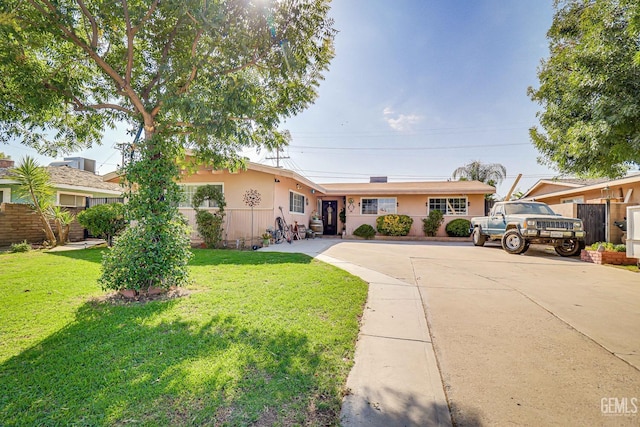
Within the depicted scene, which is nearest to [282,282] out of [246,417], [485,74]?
[246,417]

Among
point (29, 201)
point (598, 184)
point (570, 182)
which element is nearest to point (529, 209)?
point (598, 184)

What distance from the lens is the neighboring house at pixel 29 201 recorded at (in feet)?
33.3

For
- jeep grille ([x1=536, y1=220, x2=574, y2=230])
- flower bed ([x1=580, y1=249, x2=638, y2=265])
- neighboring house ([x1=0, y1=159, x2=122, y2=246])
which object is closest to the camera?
flower bed ([x1=580, y1=249, x2=638, y2=265])

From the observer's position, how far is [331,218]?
704 inches

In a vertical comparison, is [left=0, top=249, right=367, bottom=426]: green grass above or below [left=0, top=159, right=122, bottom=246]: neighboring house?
below

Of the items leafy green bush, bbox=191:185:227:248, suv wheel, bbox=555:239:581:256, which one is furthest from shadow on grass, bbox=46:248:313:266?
suv wheel, bbox=555:239:581:256

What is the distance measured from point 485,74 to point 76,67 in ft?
40.0

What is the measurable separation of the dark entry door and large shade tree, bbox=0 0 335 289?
12.1 m

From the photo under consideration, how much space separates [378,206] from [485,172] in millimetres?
13826

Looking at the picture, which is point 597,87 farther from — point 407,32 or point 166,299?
point 166,299

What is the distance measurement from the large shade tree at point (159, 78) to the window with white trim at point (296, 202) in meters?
7.56

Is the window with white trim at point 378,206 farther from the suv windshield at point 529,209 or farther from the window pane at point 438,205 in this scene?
the suv windshield at point 529,209

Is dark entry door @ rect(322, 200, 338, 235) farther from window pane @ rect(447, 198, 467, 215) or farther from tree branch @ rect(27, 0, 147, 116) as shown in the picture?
tree branch @ rect(27, 0, 147, 116)

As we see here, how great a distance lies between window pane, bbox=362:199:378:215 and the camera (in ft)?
53.5
